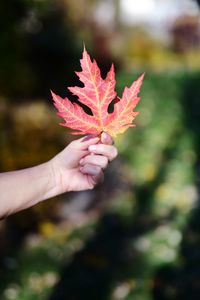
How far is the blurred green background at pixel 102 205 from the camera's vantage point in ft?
14.1

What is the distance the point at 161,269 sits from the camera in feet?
14.6

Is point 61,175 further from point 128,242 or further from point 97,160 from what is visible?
point 128,242

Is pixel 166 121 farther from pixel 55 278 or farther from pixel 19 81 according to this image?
pixel 55 278

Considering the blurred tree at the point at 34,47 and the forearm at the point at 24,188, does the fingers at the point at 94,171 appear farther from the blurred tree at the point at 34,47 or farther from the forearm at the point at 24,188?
the blurred tree at the point at 34,47

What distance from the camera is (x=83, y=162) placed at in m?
2.08

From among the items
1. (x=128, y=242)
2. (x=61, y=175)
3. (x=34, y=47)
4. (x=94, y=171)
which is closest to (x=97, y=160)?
(x=94, y=171)

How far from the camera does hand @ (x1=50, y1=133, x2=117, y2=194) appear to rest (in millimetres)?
1988

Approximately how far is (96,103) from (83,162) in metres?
0.31

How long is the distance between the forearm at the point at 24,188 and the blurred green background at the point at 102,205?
6.16 feet

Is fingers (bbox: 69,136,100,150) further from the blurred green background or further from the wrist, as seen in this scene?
the blurred green background

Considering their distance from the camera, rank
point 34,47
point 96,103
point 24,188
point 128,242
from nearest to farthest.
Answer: point 96,103, point 24,188, point 128,242, point 34,47

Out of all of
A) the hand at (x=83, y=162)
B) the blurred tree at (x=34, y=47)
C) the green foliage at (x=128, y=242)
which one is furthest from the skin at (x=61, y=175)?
the blurred tree at (x=34, y=47)

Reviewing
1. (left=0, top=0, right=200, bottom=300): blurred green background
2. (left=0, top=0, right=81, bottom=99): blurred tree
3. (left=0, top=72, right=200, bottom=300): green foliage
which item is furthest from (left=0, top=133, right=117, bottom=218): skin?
(left=0, top=0, right=81, bottom=99): blurred tree

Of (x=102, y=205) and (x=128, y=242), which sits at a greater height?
(x=102, y=205)
